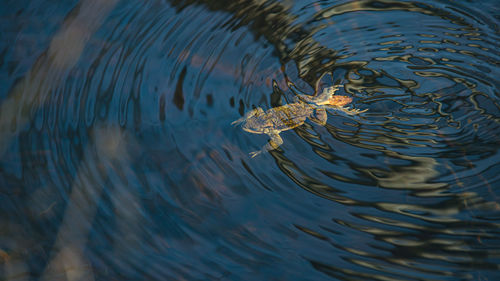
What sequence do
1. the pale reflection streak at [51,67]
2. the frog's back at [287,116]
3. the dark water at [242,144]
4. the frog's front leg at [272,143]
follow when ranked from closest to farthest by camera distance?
the dark water at [242,144] → the frog's front leg at [272,143] → the frog's back at [287,116] → the pale reflection streak at [51,67]

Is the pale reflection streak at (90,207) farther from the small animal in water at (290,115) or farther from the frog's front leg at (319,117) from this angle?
the frog's front leg at (319,117)

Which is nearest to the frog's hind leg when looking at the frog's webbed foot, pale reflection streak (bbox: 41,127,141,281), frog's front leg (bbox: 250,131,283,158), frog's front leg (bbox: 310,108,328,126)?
frog's front leg (bbox: 250,131,283,158)

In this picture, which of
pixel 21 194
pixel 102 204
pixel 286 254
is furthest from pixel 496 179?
pixel 21 194

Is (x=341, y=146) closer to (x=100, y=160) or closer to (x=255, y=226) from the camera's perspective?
(x=255, y=226)

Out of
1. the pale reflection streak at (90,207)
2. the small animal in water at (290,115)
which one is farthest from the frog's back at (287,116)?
the pale reflection streak at (90,207)

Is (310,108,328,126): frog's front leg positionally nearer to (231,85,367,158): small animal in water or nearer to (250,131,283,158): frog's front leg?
(231,85,367,158): small animal in water

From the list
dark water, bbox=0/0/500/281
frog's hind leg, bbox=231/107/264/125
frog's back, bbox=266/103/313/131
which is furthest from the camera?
frog's hind leg, bbox=231/107/264/125
